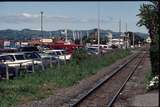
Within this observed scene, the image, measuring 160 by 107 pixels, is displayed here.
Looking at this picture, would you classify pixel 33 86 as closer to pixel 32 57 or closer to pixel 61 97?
pixel 61 97

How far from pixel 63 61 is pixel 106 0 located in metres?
36.6

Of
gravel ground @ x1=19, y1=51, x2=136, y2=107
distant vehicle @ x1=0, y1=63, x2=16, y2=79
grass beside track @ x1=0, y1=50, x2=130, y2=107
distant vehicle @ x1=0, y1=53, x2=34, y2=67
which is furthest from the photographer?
distant vehicle @ x1=0, y1=53, x2=34, y2=67

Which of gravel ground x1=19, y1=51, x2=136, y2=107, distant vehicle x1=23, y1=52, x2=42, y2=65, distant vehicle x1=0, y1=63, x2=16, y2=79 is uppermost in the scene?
distant vehicle x1=23, y1=52, x2=42, y2=65

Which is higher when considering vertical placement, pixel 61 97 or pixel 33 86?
pixel 33 86

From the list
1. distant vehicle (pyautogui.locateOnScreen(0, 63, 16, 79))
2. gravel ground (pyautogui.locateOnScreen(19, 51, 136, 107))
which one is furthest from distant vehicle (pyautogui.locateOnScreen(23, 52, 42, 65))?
gravel ground (pyautogui.locateOnScreen(19, 51, 136, 107))

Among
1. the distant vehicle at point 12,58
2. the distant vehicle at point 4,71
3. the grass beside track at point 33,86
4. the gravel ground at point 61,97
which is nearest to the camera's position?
the gravel ground at point 61,97

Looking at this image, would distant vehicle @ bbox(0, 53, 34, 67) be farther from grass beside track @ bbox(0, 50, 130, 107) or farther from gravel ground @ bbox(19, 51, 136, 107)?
gravel ground @ bbox(19, 51, 136, 107)

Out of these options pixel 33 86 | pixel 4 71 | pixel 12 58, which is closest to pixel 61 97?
pixel 33 86

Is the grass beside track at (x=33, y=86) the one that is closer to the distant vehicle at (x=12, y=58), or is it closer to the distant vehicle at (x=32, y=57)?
the distant vehicle at (x=32, y=57)

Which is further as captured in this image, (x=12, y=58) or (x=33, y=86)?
(x=12, y=58)

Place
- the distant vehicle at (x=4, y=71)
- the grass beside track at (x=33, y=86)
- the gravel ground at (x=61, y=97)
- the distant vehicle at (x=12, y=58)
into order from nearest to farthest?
the gravel ground at (x=61, y=97)
the grass beside track at (x=33, y=86)
the distant vehicle at (x=4, y=71)
the distant vehicle at (x=12, y=58)

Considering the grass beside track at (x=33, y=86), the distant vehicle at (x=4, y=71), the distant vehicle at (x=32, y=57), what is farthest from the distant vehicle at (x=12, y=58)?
the distant vehicle at (x=4, y=71)

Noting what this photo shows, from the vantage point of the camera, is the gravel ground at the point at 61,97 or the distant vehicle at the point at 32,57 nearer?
the gravel ground at the point at 61,97

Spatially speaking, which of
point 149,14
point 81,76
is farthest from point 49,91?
point 149,14
